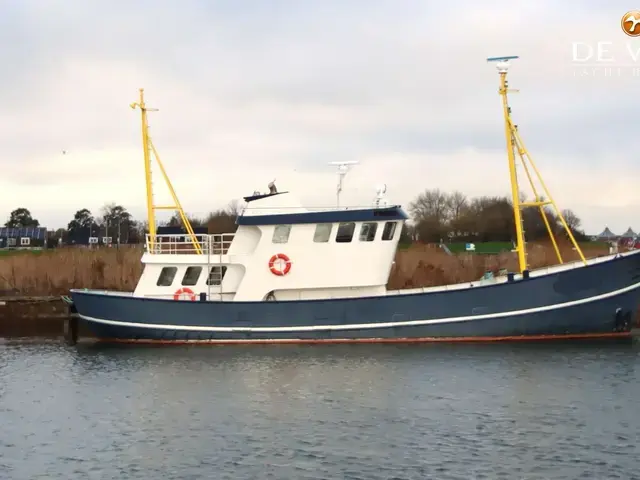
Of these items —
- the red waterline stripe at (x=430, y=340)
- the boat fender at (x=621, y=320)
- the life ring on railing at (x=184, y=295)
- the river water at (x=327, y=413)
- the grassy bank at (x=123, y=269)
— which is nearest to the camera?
the river water at (x=327, y=413)

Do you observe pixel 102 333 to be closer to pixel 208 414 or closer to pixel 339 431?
pixel 208 414

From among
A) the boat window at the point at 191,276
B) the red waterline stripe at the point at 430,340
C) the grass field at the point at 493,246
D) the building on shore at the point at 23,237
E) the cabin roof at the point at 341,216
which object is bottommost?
the red waterline stripe at the point at 430,340

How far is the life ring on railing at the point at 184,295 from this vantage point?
1088 inches

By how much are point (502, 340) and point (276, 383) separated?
317 inches

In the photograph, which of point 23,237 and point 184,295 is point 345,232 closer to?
point 184,295

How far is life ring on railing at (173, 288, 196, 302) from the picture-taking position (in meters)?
27.6

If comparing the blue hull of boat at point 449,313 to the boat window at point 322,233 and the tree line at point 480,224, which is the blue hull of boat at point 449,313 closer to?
the boat window at point 322,233

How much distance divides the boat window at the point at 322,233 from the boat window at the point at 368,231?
0.99m

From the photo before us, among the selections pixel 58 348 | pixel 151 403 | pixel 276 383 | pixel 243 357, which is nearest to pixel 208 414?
pixel 151 403

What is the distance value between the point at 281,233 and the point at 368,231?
2699mm

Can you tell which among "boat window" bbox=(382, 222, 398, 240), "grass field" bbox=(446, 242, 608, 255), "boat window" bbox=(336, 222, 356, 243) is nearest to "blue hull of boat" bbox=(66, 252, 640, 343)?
"boat window" bbox=(336, 222, 356, 243)

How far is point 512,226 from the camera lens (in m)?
57.3

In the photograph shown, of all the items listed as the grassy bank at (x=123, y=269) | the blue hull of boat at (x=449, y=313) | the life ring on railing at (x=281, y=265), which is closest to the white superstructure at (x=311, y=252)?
the life ring on railing at (x=281, y=265)

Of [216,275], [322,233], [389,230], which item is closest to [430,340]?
[389,230]
